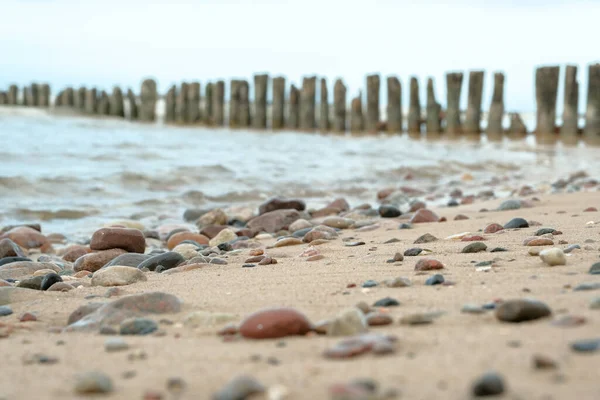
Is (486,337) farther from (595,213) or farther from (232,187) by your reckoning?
(232,187)

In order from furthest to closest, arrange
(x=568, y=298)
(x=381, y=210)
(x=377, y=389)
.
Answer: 1. (x=381, y=210)
2. (x=568, y=298)
3. (x=377, y=389)

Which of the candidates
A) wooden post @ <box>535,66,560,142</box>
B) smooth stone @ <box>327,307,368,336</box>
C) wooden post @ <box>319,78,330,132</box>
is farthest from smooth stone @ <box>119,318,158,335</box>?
wooden post @ <box>319,78,330,132</box>

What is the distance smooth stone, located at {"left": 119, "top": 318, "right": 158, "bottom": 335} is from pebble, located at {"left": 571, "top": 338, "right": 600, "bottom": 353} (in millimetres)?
1164

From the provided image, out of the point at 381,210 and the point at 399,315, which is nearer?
the point at 399,315

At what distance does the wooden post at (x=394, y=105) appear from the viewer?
1867 centimetres

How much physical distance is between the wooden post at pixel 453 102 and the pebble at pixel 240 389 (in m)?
16.7

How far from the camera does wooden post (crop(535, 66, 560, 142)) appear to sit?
15.8 meters

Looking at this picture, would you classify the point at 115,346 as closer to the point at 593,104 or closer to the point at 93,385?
the point at 93,385

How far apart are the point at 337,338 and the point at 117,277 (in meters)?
1.60

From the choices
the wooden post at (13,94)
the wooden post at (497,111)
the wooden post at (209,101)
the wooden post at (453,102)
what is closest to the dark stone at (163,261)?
the wooden post at (497,111)

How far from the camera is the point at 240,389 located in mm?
1385

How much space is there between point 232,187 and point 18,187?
237 centimetres

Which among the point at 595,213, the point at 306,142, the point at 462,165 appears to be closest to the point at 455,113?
the point at 306,142

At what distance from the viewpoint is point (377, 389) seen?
1.39 metres
